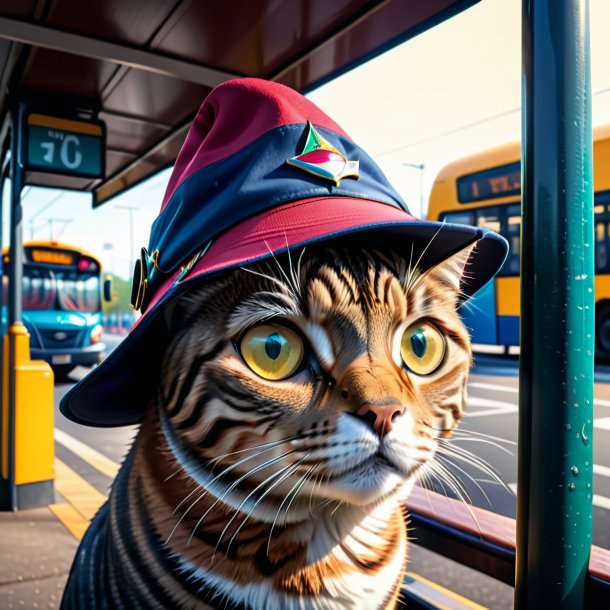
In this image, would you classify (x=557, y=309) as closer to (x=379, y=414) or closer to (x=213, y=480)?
(x=379, y=414)

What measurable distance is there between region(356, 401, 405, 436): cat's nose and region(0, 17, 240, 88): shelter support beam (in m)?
1.73

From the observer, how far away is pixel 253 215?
0.74 m

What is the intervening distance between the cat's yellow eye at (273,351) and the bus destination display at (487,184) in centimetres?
613

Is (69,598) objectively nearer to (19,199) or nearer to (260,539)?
(260,539)

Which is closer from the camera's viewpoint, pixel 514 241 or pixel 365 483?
pixel 365 483

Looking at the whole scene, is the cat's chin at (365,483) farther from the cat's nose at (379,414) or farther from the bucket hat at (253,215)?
the bucket hat at (253,215)

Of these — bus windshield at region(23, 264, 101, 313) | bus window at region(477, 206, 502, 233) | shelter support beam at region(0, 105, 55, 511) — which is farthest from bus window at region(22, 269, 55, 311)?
bus window at region(477, 206, 502, 233)

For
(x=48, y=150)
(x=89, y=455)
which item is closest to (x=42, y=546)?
(x=48, y=150)

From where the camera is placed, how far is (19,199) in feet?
9.70

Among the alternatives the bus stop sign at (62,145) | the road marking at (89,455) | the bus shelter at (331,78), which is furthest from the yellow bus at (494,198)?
the bus shelter at (331,78)

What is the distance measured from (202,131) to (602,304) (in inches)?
330

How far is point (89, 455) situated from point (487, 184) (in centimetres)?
582

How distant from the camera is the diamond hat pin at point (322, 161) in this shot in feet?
2.48

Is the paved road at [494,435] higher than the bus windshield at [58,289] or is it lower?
lower
